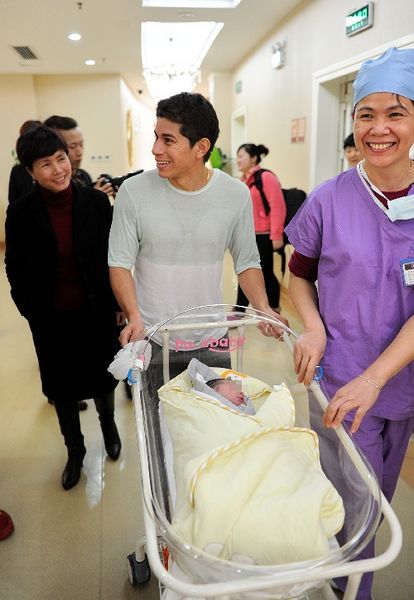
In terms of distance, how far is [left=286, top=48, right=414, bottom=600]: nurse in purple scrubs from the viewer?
1.10 metres

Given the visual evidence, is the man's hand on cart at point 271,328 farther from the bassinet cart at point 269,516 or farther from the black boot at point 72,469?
the black boot at point 72,469

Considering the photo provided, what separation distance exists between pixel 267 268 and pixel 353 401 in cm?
318

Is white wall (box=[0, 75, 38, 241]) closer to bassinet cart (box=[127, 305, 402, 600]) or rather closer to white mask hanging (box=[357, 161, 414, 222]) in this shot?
bassinet cart (box=[127, 305, 402, 600])

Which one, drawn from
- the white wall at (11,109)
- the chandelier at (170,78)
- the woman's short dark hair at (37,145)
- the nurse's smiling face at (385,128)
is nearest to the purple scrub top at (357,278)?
the nurse's smiling face at (385,128)

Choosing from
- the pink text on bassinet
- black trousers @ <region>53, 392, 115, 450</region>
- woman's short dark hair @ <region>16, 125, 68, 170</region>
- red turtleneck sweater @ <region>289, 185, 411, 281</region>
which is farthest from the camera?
black trousers @ <region>53, 392, 115, 450</region>

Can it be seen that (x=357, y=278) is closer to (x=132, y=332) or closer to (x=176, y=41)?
(x=132, y=332)

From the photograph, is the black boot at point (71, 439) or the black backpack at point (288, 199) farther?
the black backpack at point (288, 199)

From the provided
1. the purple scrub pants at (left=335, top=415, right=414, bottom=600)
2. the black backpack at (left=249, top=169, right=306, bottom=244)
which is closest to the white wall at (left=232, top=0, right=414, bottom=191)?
the black backpack at (left=249, top=169, right=306, bottom=244)

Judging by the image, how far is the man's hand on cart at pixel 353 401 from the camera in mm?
→ 1045

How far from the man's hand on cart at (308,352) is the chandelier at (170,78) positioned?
596cm

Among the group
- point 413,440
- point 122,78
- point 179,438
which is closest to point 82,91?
point 122,78

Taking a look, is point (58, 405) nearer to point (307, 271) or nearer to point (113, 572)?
point (113, 572)

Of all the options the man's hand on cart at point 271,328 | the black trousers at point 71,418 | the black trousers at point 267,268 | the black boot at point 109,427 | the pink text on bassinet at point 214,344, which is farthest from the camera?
the black trousers at point 267,268

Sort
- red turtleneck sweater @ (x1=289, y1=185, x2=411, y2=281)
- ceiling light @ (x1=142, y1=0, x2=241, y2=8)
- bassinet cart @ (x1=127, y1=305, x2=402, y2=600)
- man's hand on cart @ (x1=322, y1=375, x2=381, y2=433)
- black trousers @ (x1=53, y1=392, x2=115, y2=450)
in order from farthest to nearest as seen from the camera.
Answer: ceiling light @ (x1=142, y1=0, x2=241, y2=8), black trousers @ (x1=53, y1=392, x2=115, y2=450), red turtleneck sweater @ (x1=289, y1=185, x2=411, y2=281), man's hand on cart @ (x1=322, y1=375, x2=381, y2=433), bassinet cart @ (x1=127, y1=305, x2=402, y2=600)
